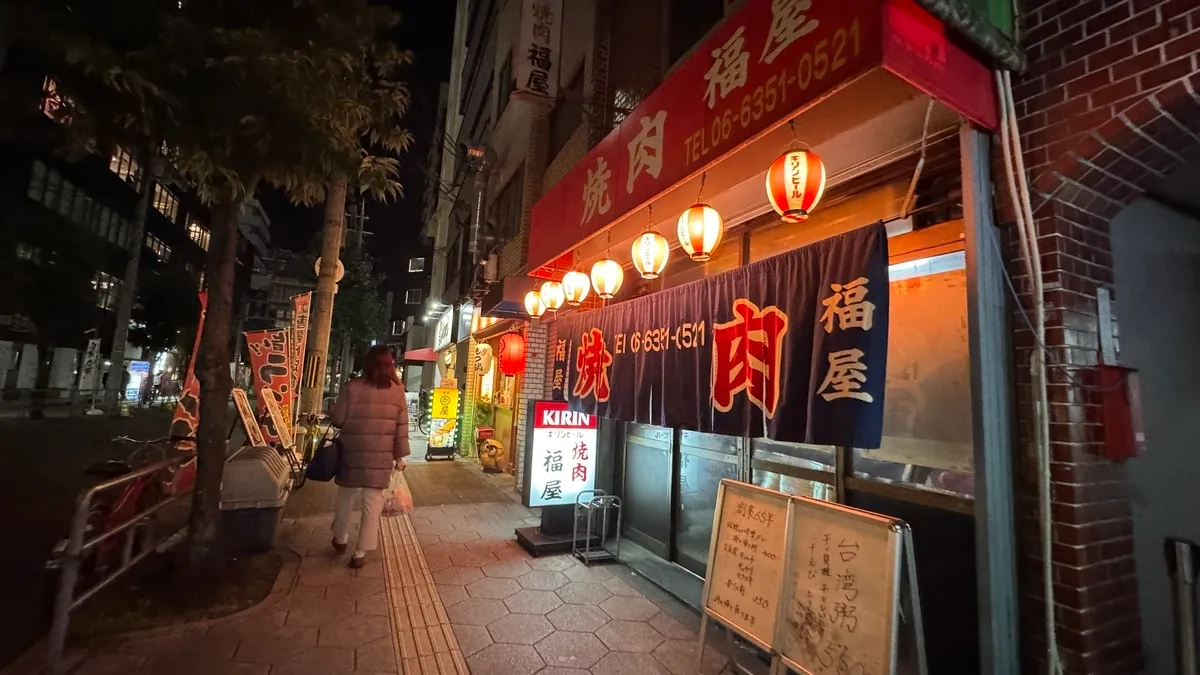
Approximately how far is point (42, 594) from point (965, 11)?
29.7 ft

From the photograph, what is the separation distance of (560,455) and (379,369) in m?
2.68

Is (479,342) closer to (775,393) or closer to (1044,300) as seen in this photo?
(775,393)

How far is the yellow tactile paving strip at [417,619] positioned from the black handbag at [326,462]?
1334 mm

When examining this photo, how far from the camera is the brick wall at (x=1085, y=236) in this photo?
9.18ft

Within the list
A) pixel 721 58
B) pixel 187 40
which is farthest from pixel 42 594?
pixel 721 58

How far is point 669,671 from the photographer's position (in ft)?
14.2

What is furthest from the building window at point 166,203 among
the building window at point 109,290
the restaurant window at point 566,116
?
the restaurant window at point 566,116

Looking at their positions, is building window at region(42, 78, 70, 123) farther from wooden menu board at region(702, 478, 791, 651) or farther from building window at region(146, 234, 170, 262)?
building window at region(146, 234, 170, 262)

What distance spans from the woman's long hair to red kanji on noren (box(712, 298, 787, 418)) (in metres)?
4.14

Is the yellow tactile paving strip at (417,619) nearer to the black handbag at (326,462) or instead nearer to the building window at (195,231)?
the black handbag at (326,462)

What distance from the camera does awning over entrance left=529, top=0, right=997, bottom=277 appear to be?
2955 millimetres

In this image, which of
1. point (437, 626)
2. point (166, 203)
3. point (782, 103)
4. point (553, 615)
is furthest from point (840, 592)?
point (166, 203)

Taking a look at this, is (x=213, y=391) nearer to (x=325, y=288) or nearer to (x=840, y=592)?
(x=325, y=288)

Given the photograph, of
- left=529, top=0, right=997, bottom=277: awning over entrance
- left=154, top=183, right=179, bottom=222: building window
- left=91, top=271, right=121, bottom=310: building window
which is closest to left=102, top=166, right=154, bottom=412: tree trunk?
left=91, top=271, right=121, bottom=310: building window
